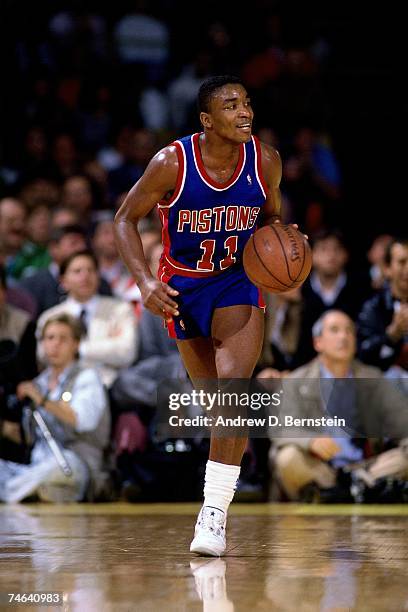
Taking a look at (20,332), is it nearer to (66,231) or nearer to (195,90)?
(66,231)

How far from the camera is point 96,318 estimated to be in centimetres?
769

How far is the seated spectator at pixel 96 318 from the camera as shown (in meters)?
7.55

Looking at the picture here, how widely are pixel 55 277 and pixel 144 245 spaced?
0.75m

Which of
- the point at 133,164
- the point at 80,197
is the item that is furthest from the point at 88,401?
the point at 133,164

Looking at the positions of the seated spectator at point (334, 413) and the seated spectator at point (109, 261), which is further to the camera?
the seated spectator at point (109, 261)

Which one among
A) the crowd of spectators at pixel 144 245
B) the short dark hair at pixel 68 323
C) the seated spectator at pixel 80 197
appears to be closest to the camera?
the crowd of spectators at pixel 144 245

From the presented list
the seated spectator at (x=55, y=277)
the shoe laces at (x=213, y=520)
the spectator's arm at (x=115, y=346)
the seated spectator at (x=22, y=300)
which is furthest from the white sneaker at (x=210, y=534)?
the seated spectator at (x=55, y=277)

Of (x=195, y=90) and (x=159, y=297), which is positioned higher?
(x=195, y=90)

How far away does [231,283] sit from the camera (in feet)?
16.6

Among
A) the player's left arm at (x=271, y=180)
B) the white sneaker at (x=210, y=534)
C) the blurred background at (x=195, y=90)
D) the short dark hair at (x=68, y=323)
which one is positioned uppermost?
the blurred background at (x=195, y=90)

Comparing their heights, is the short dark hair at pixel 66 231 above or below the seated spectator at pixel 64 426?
above

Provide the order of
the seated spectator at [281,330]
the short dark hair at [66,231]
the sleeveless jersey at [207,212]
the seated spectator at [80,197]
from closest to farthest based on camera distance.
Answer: the sleeveless jersey at [207,212] → the seated spectator at [281,330] → the short dark hair at [66,231] → the seated spectator at [80,197]

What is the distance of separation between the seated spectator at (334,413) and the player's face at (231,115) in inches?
95.5

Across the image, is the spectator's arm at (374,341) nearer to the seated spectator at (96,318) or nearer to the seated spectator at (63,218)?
the seated spectator at (96,318)
